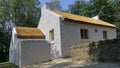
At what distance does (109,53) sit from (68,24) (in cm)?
804

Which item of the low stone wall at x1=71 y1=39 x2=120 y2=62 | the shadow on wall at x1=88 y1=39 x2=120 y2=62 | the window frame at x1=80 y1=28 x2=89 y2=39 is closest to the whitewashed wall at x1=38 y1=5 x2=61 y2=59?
the window frame at x1=80 y1=28 x2=89 y2=39

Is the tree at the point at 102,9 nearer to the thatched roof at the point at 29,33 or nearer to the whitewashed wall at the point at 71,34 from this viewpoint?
the whitewashed wall at the point at 71,34

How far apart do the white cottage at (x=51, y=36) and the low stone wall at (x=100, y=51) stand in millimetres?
3658

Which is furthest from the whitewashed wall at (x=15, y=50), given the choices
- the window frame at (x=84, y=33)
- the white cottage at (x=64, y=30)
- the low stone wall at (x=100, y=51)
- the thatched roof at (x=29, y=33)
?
the window frame at (x=84, y=33)

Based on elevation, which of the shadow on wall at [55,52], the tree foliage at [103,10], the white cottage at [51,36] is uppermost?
the tree foliage at [103,10]

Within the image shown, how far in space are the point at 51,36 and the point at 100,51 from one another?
9331mm

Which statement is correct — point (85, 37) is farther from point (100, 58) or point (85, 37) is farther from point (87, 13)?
point (87, 13)

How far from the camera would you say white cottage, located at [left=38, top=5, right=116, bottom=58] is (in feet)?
71.2

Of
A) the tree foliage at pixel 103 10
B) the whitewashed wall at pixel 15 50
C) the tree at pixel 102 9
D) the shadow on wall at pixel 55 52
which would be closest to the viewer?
Answer: the whitewashed wall at pixel 15 50

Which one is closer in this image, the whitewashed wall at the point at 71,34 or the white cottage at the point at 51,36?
the white cottage at the point at 51,36

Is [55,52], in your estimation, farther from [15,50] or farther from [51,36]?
[15,50]

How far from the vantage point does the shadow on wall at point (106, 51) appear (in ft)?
48.2

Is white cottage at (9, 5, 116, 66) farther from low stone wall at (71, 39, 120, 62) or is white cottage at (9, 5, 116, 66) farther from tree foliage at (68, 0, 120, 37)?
tree foliage at (68, 0, 120, 37)

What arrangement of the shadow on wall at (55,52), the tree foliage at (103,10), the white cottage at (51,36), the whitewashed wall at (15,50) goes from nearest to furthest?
the white cottage at (51,36), the whitewashed wall at (15,50), the shadow on wall at (55,52), the tree foliage at (103,10)
